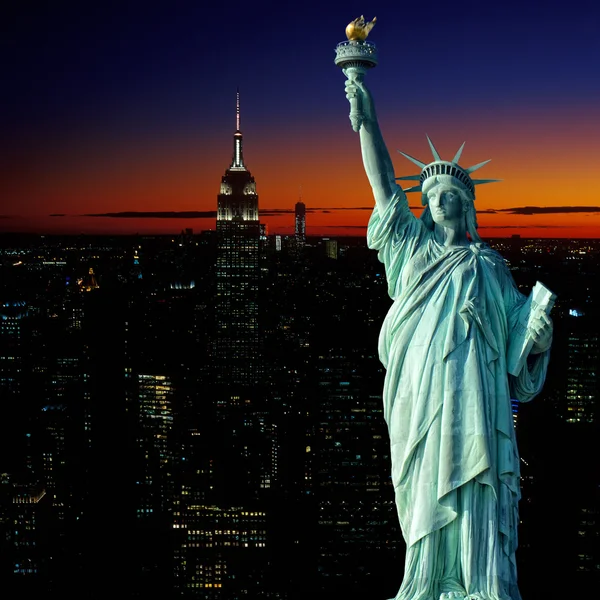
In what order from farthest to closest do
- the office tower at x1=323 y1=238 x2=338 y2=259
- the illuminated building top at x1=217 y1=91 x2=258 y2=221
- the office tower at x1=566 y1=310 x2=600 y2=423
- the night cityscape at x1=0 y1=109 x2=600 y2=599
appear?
1. the illuminated building top at x1=217 y1=91 x2=258 y2=221
2. the night cityscape at x1=0 y1=109 x2=600 y2=599
3. the office tower at x1=566 y1=310 x2=600 y2=423
4. the office tower at x1=323 y1=238 x2=338 y2=259

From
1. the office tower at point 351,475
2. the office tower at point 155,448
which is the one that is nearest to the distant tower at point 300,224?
the office tower at point 351,475

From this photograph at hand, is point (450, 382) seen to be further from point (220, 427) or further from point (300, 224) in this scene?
point (220, 427)

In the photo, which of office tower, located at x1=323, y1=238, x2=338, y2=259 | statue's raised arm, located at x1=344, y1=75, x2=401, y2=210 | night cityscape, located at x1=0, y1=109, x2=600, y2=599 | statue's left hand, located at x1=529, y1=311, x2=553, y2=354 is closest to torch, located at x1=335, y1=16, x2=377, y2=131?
statue's raised arm, located at x1=344, y1=75, x2=401, y2=210

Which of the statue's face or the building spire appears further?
the building spire

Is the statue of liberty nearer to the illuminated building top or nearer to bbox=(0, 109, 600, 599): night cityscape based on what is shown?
bbox=(0, 109, 600, 599): night cityscape

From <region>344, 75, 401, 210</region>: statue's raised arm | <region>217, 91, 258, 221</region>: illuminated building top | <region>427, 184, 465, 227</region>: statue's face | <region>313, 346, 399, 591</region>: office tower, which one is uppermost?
<region>217, 91, 258, 221</region>: illuminated building top

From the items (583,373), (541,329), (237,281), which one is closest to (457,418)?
(541,329)

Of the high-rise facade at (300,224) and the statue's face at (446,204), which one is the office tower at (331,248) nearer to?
the high-rise facade at (300,224)

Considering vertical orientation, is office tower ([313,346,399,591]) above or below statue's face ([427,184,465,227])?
below
